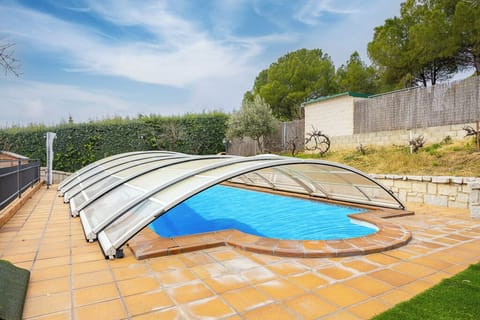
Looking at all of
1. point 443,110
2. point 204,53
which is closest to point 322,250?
point 443,110

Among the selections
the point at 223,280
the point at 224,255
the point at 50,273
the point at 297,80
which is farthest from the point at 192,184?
the point at 297,80

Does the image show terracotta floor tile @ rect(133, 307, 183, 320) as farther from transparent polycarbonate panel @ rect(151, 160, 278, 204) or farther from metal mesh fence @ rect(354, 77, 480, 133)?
metal mesh fence @ rect(354, 77, 480, 133)

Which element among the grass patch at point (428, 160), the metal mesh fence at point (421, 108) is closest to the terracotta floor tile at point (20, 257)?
the grass patch at point (428, 160)

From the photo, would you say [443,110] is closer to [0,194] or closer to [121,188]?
[121,188]

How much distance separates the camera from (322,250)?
395cm

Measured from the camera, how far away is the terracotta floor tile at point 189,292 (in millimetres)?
2781

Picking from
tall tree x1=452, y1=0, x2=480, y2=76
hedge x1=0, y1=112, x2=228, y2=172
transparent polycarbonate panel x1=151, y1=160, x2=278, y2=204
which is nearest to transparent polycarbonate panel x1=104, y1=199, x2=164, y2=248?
transparent polycarbonate panel x1=151, y1=160, x2=278, y2=204

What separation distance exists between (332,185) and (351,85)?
56.3 ft

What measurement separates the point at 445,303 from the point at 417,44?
691 inches

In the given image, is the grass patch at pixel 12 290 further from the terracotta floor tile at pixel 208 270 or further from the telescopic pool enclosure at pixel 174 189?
the terracotta floor tile at pixel 208 270

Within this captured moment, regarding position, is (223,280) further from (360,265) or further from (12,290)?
(12,290)

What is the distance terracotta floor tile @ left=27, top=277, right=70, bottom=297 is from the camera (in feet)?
9.49

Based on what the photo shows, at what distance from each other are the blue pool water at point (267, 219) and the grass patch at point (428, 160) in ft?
11.0

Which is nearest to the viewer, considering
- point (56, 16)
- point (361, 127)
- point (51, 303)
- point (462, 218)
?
point (51, 303)
